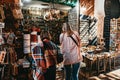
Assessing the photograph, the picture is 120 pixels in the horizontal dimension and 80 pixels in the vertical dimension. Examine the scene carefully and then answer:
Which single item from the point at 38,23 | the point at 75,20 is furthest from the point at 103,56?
the point at 38,23

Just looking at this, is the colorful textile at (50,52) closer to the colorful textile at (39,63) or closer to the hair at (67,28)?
the colorful textile at (39,63)

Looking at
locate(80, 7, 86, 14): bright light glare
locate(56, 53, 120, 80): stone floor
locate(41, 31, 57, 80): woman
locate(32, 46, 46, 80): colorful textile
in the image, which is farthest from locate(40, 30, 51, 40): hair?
locate(56, 53, 120, 80): stone floor

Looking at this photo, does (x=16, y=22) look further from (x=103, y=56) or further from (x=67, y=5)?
(x=103, y=56)

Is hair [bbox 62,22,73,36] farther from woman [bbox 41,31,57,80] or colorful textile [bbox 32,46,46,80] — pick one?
colorful textile [bbox 32,46,46,80]

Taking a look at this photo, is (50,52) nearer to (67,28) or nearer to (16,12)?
(67,28)

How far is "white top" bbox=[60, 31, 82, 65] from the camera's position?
2621 millimetres

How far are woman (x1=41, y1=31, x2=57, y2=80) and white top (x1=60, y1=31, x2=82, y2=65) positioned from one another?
0.15 m

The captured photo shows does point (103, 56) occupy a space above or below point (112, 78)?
above

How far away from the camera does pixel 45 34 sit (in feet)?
8.17

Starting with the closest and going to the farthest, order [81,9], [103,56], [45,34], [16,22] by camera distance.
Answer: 1. [16,22]
2. [45,34]
3. [81,9]
4. [103,56]

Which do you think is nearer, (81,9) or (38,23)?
(38,23)

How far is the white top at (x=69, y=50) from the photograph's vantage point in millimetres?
2621

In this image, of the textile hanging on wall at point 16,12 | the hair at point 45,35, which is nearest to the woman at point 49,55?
the hair at point 45,35

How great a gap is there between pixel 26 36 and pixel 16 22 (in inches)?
8.6
